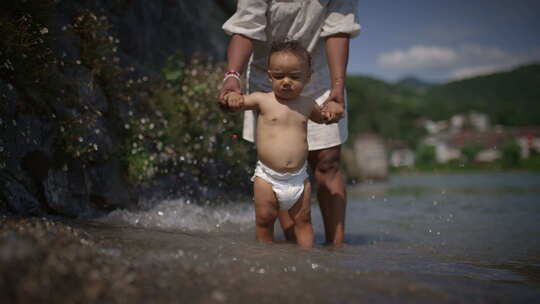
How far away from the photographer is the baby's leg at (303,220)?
2.58m

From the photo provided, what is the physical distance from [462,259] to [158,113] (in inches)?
123

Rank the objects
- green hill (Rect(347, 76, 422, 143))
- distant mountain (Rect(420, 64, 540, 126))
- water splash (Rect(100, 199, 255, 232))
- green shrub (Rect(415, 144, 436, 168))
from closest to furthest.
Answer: water splash (Rect(100, 199, 255, 232)), green shrub (Rect(415, 144, 436, 168)), green hill (Rect(347, 76, 422, 143)), distant mountain (Rect(420, 64, 540, 126))

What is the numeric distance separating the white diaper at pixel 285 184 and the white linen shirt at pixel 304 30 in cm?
49

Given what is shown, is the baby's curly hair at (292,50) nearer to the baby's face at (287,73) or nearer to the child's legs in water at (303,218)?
the baby's face at (287,73)

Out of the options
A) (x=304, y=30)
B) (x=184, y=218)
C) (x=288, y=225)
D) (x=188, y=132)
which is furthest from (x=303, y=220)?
(x=188, y=132)

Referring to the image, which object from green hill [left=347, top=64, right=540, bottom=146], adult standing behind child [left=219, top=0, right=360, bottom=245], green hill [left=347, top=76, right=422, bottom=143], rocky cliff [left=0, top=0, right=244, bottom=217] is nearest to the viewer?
rocky cliff [left=0, top=0, right=244, bottom=217]

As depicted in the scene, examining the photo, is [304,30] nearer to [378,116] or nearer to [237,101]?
[237,101]

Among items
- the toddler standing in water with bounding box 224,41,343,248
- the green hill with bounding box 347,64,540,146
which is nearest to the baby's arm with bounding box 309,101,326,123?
the toddler standing in water with bounding box 224,41,343,248

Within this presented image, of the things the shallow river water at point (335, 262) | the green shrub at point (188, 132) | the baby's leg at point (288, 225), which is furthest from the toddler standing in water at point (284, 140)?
the green shrub at point (188, 132)

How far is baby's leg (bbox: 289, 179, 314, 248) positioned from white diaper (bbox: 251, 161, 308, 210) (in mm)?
42

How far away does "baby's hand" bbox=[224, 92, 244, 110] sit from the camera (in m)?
2.44

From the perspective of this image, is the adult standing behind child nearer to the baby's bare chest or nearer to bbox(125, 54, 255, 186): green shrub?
the baby's bare chest

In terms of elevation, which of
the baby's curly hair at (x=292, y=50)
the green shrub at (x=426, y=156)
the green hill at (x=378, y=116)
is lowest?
the green shrub at (x=426, y=156)

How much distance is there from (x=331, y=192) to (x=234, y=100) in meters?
0.99
